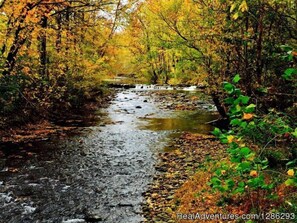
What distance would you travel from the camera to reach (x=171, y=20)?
15875mm

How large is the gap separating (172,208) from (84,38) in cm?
1825

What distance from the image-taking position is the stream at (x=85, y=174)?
23.9ft

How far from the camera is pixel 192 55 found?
16234mm

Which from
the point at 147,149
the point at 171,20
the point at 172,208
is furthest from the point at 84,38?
the point at 172,208

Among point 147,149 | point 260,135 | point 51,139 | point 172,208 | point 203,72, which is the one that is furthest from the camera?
point 203,72

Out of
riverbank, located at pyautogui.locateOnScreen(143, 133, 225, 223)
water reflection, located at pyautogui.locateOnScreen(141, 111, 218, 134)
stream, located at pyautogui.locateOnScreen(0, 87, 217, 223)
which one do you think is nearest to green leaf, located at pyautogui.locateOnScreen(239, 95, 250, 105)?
riverbank, located at pyautogui.locateOnScreen(143, 133, 225, 223)

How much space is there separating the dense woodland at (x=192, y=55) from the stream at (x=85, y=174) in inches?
103

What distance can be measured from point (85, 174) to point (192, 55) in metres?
8.95

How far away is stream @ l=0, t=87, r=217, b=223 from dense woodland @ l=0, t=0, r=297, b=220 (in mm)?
2622

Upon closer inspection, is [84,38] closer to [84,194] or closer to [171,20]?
[171,20]

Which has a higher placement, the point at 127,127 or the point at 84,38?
the point at 84,38

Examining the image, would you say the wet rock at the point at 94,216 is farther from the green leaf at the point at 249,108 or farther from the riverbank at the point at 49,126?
the riverbank at the point at 49,126

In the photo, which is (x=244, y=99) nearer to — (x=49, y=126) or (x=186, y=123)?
(x=49, y=126)

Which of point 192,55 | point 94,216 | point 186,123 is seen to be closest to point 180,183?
point 94,216
